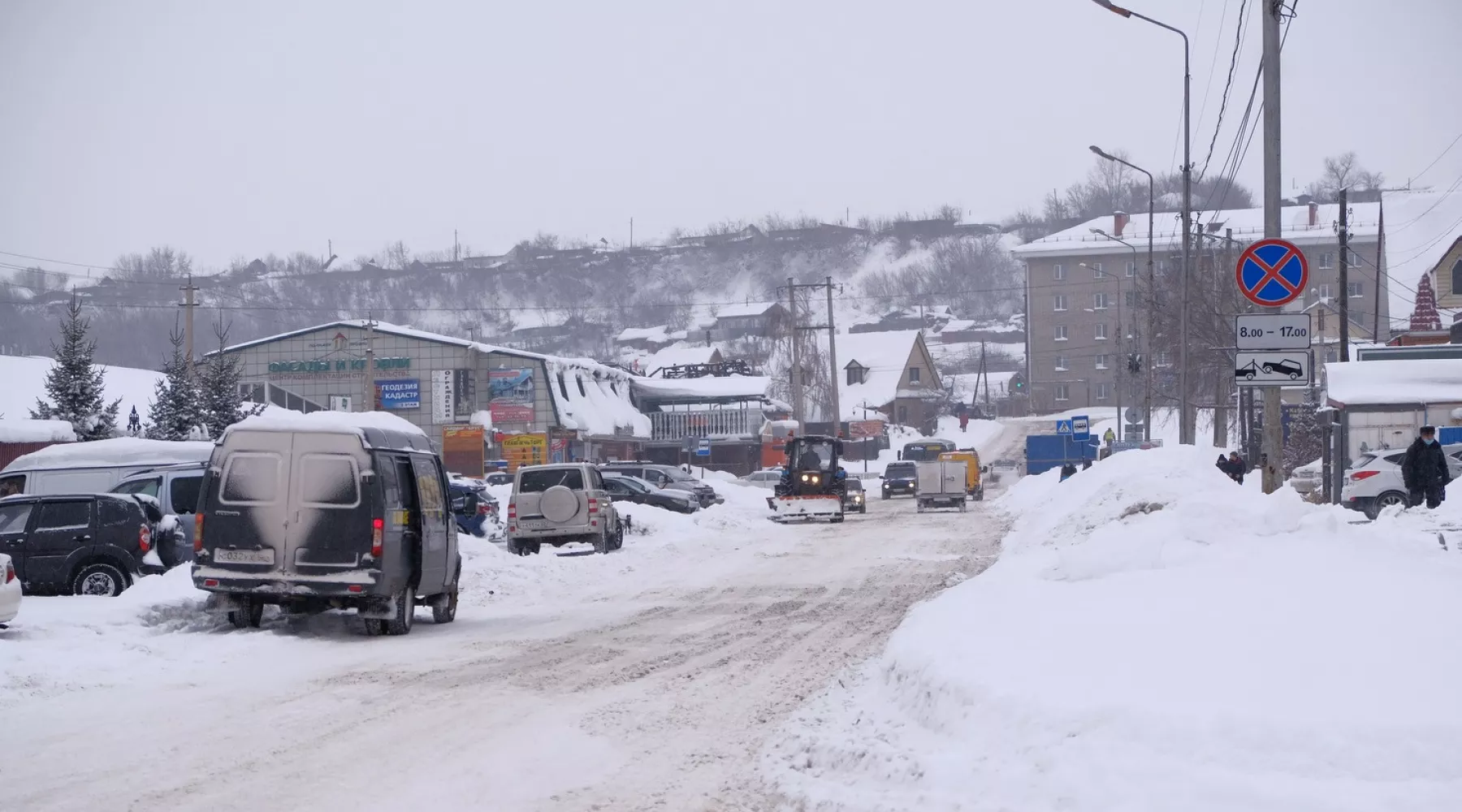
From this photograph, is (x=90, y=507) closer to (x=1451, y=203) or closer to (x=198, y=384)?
(x=198, y=384)

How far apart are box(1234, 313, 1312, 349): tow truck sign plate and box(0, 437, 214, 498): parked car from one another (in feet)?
57.7

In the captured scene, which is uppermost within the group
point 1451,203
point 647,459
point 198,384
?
point 1451,203

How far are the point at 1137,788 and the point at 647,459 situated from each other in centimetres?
7490

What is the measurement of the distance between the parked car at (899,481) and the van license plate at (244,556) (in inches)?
2040

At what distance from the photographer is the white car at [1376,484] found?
94.7ft

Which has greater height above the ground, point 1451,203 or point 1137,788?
point 1451,203

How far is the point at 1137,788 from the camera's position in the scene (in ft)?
19.4

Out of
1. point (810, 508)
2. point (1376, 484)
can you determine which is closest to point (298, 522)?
point (1376, 484)

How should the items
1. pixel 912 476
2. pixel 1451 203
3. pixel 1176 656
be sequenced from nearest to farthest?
pixel 1176 656 < pixel 912 476 < pixel 1451 203

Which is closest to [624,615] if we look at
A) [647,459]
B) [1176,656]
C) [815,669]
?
[815,669]

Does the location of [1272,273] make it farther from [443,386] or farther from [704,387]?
[704,387]

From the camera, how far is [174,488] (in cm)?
2189

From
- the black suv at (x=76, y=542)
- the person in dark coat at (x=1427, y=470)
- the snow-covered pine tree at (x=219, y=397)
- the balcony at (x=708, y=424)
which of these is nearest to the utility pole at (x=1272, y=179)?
the person in dark coat at (x=1427, y=470)

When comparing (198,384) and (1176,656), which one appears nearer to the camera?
(1176,656)
